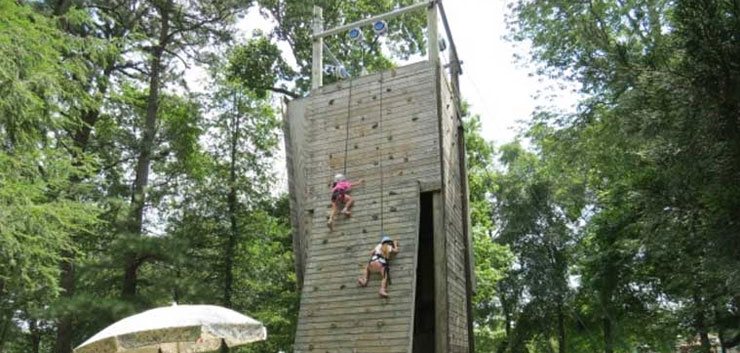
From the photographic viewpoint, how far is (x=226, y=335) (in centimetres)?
473

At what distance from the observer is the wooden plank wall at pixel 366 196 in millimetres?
7508

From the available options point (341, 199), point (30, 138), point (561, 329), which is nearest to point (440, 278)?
point (341, 199)

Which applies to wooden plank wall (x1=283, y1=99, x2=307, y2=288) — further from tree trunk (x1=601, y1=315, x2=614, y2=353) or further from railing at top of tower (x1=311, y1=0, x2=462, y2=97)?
tree trunk (x1=601, y1=315, x2=614, y2=353)

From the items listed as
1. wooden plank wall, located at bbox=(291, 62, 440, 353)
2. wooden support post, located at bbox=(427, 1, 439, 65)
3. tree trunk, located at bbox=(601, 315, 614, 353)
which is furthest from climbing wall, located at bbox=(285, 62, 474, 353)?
tree trunk, located at bbox=(601, 315, 614, 353)

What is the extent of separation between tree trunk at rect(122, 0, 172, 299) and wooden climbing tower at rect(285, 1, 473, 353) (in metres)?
6.48

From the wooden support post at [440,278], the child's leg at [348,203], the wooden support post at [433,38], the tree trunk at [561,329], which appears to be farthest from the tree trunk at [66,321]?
the tree trunk at [561,329]

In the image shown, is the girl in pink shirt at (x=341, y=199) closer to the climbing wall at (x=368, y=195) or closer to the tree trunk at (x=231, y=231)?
the climbing wall at (x=368, y=195)

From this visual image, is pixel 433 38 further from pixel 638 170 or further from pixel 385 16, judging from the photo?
pixel 638 170

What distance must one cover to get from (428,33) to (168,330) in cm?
632

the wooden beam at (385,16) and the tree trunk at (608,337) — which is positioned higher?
the wooden beam at (385,16)

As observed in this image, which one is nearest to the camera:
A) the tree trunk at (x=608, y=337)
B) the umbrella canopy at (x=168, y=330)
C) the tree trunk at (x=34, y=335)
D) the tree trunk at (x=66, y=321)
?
the umbrella canopy at (x=168, y=330)

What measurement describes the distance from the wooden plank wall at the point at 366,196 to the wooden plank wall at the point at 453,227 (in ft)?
1.46

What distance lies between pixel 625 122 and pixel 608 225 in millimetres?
10901

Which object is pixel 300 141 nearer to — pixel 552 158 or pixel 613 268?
pixel 552 158
